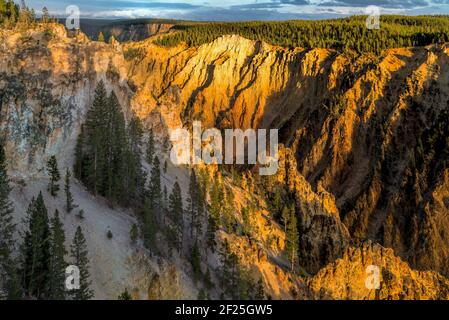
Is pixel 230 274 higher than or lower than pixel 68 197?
lower

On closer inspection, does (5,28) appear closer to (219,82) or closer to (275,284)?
(275,284)

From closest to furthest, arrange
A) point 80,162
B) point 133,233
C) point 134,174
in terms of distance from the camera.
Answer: point 133,233 → point 80,162 → point 134,174

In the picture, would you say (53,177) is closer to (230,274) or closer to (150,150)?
(230,274)

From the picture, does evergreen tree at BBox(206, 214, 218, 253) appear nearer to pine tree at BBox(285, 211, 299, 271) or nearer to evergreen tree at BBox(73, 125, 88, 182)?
pine tree at BBox(285, 211, 299, 271)

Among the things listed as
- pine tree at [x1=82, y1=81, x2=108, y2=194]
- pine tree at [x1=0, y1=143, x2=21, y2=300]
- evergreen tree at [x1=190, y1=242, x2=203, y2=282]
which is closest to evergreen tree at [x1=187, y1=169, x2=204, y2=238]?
evergreen tree at [x1=190, y1=242, x2=203, y2=282]

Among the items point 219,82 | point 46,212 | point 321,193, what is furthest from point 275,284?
point 219,82

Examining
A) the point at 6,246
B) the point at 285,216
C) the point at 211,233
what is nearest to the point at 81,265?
the point at 6,246
